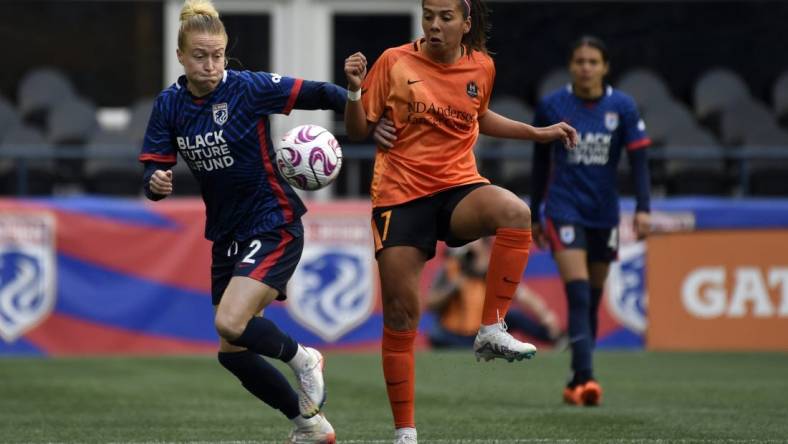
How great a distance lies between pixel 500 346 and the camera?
22.8 ft

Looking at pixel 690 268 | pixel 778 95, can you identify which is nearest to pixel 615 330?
pixel 690 268

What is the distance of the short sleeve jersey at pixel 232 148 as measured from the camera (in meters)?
7.20

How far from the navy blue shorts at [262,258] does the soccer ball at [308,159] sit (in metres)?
0.25

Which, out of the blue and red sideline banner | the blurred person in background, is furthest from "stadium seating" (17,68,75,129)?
the blurred person in background

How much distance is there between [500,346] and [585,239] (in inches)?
128

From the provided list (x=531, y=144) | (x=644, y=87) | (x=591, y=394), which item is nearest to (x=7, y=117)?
(x=531, y=144)

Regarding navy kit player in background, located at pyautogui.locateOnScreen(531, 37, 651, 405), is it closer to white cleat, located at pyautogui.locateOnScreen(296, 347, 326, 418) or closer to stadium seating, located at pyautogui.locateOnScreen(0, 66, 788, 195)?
white cleat, located at pyautogui.locateOnScreen(296, 347, 326, 418)

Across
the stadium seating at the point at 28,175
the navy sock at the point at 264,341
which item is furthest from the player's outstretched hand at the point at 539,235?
the stadium seating at the point at 28,175

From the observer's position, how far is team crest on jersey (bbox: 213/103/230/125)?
23.6 ft

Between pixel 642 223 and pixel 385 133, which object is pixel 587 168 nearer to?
pixel 642 223

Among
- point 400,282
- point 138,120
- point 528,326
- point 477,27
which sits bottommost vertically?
point 528,326

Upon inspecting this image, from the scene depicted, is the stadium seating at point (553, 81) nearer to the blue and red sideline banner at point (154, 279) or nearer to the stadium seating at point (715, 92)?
the stadium seating at point (715, 92)

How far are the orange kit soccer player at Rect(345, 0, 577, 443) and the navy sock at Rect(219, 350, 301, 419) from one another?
1.63 feet

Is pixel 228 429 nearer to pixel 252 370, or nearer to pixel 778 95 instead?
pixel 252 370
